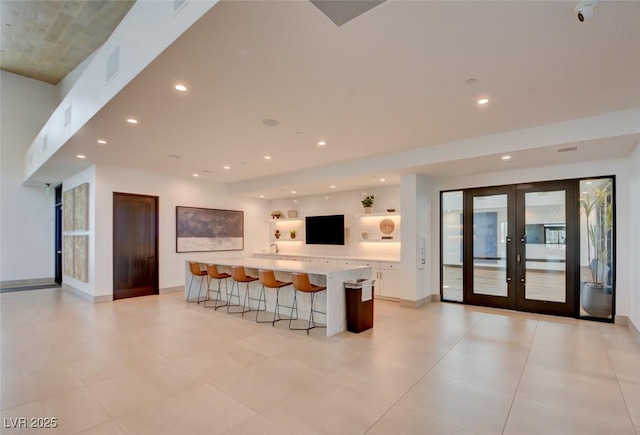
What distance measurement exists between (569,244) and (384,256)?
3.57 m

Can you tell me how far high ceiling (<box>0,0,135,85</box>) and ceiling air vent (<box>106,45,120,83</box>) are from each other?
3716 millimetres

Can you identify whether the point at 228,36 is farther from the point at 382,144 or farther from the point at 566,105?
the point at 566,105

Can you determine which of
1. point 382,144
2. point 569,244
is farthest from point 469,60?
point 569,244

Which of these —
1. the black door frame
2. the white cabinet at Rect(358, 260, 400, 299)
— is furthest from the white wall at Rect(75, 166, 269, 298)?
the white cabinet at Rect(358, 260, 400, 299)

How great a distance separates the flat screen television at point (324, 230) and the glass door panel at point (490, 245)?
322 cm

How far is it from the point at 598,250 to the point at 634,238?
0.69 m

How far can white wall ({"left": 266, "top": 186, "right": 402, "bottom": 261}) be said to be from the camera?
7.62m

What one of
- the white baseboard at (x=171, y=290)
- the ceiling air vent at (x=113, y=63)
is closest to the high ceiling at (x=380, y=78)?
the ceiling air vent at (x=113, y=63)

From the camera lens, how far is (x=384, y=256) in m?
7.71

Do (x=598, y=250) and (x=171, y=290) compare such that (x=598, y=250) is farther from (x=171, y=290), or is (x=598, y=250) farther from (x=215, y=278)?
(x=171, y=290)

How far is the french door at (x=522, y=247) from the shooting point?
544cm

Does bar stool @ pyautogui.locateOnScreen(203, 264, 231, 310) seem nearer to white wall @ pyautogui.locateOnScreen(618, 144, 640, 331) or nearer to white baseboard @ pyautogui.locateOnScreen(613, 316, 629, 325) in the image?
white wall @ pyautogui.locateOnScreen(618, 144, 640, 331)

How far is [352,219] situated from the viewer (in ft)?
27.1

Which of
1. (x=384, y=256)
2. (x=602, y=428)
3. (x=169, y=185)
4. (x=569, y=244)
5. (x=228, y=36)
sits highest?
(x=228, y=36)
